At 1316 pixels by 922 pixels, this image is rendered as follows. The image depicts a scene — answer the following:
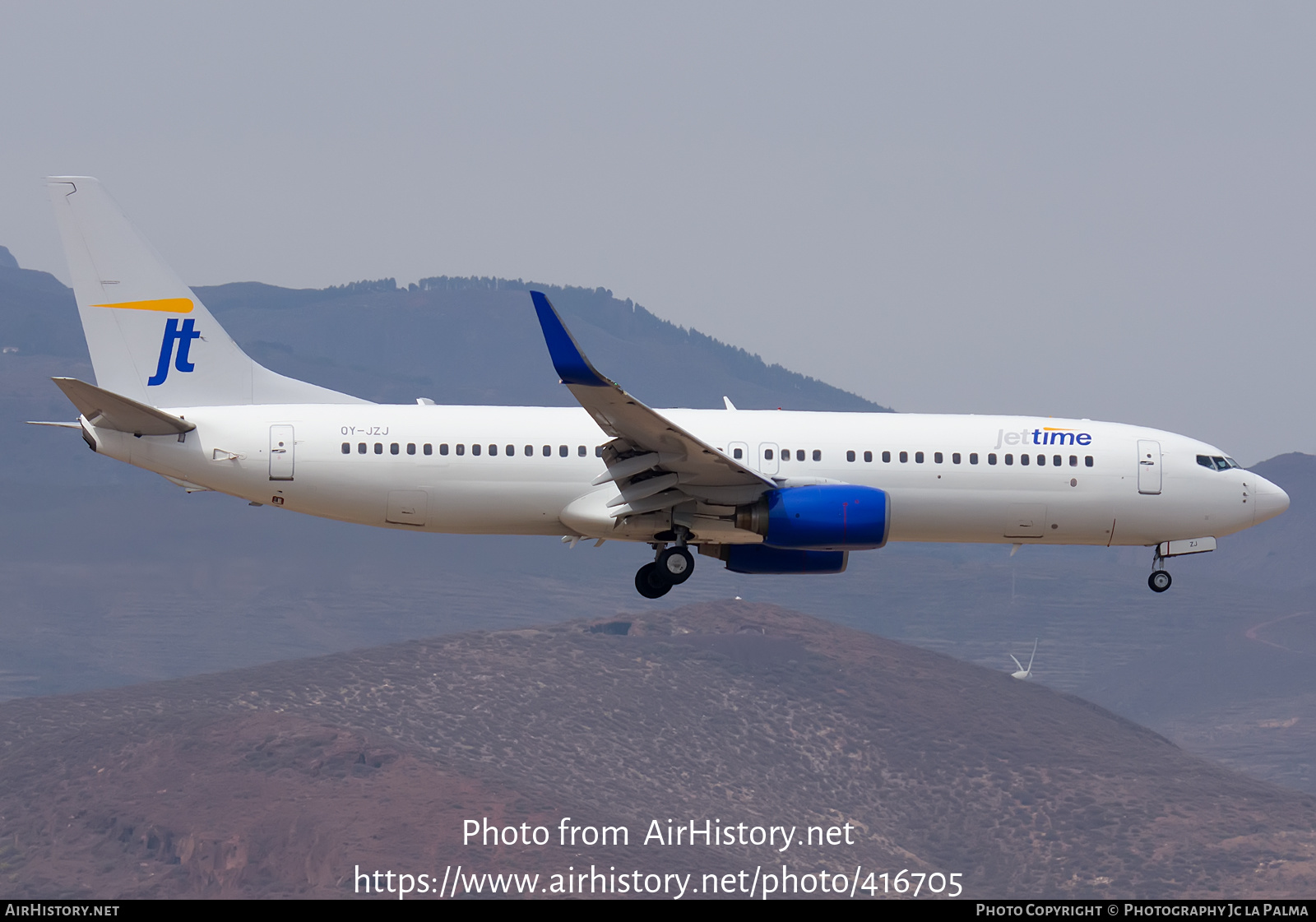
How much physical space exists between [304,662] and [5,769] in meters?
34.3

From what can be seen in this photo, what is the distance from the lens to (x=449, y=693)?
570 ft

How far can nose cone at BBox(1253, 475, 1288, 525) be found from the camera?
151 ft

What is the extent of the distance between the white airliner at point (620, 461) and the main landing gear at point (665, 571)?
68 mm

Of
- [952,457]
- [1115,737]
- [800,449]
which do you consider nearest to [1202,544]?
[952,457]

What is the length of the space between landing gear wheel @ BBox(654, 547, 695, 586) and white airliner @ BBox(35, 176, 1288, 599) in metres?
0.06

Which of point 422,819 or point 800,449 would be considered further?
point 422,819

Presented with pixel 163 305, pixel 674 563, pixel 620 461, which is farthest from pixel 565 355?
pixel 163 305

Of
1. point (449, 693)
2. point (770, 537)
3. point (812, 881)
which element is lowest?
point (812, 881)

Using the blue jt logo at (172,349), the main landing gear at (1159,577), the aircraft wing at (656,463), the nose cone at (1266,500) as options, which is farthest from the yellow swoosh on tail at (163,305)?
the nose cone at (1266,500)

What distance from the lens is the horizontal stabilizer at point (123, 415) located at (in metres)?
40.1

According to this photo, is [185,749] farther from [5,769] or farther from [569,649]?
[569,649]

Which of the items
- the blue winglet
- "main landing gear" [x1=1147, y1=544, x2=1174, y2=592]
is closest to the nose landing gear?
"main landing gear" [x1=1147, y1=544, x2=1174, y2=592]

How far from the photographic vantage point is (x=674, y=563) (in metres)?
43.0

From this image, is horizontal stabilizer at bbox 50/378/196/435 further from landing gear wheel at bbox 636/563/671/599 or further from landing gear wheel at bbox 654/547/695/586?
landing gear wheel at bbox 654/547/695/586
